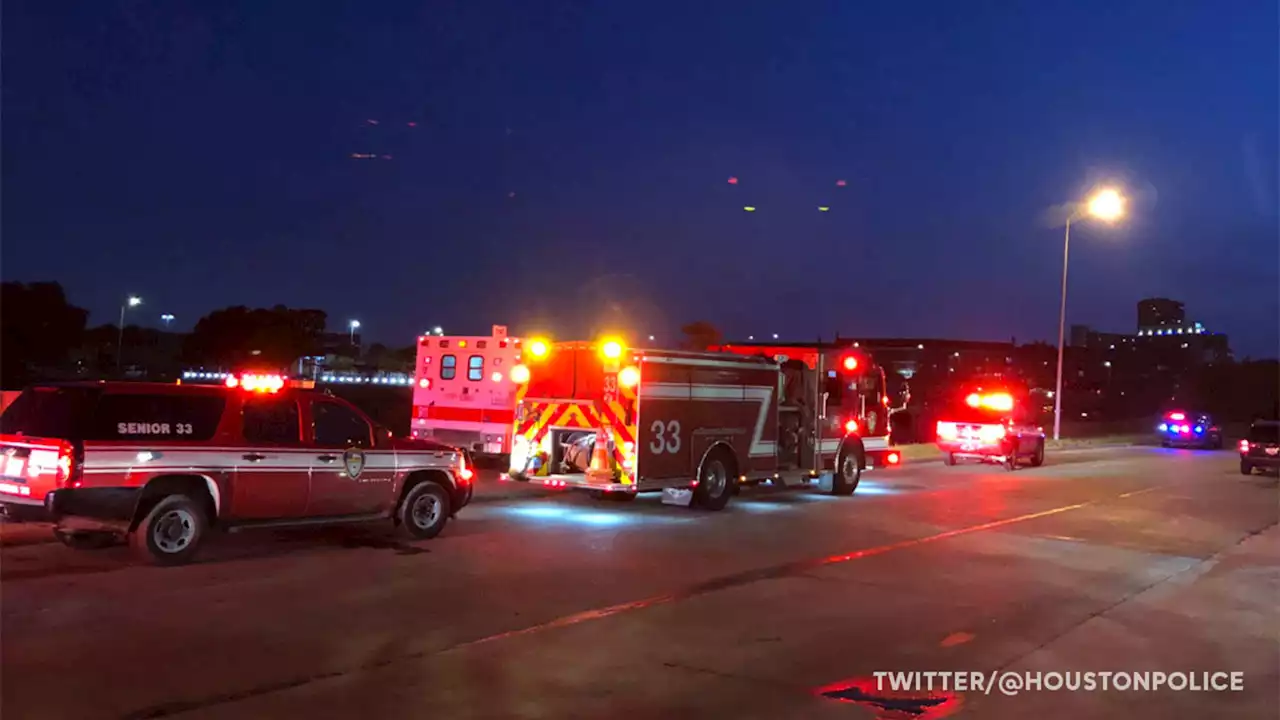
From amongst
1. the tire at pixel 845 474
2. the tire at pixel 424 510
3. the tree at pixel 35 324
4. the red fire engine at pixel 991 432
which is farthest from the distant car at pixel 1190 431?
the tree at pixel 35 324

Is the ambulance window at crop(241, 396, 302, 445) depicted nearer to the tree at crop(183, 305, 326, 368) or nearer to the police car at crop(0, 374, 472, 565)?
the police car at crop(0, 374, 472, 565)

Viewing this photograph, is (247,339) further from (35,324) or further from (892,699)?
(892,699)

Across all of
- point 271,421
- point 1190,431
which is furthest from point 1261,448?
point 271,421

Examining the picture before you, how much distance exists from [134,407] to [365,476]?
8.49 ft

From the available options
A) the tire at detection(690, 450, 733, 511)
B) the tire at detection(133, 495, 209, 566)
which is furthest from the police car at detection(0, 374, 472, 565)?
the tire at detection(690, 450, 733, 511)

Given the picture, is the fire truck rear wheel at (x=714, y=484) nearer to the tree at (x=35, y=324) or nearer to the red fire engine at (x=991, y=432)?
the red fire engine at (x=991, y=432)

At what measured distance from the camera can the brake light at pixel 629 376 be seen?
14820 millimetres

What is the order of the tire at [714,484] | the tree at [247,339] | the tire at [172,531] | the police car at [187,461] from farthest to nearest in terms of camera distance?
the tree at [247,339] → the tire at [714,484] → the tire at [172,531] → the police car at [187,461]

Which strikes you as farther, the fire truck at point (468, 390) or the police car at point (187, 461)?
the fire truck at point (468, 390)

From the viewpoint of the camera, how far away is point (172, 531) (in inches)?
393

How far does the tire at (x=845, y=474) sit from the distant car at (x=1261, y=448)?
47.8 ft

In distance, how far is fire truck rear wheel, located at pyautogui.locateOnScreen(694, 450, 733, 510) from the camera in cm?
1572

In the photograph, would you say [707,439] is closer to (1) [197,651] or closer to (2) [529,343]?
(2) [529,343]

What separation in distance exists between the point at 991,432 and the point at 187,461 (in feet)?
71.0
